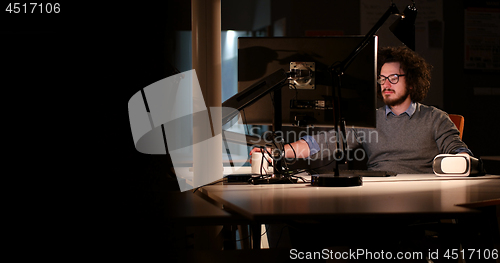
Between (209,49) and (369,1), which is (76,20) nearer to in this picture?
(209,49)

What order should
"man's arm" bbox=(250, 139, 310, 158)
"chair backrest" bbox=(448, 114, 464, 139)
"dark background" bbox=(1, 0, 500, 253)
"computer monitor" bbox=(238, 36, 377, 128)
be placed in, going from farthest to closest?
"chair backrest" bbox=(448, 114, 464, 139), "man's arm" bbox=(250, 139, 310, 158), "computer monitor" bbox=(238, 36, 377, 128), "dark background" bbox=(1, 0, 500, 253)

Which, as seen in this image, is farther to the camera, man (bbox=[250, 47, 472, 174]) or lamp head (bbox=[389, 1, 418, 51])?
man (bbox=[250, 47, 472, 174])

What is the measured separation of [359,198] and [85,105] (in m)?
0.76

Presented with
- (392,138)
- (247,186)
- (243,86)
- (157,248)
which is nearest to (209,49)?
(243,86)

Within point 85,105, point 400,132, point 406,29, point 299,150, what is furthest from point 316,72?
point 85,105

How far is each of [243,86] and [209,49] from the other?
207 millimetres

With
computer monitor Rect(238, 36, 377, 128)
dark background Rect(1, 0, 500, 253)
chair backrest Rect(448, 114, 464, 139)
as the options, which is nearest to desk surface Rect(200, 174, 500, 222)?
computer monitor Rect(238, 36, 377, 128)

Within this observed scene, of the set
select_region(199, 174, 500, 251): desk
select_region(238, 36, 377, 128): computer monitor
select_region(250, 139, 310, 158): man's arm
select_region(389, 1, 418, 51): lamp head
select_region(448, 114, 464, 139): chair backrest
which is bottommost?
select_region(199, 174, 500, 251): desk

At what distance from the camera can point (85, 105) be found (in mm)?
439

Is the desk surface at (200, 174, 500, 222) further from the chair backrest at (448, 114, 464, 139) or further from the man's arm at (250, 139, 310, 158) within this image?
the chair backrest at (448, 114, 464, 139)

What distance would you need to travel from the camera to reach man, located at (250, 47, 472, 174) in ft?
6.49

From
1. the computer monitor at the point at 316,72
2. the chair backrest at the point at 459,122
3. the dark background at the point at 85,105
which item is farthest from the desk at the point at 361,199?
the chair backrest at the point at 459,122

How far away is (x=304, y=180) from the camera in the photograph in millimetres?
1402

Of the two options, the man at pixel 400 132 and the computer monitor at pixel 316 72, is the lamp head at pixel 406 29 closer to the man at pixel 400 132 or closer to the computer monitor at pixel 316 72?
the computer monitor at pixel 316 72
